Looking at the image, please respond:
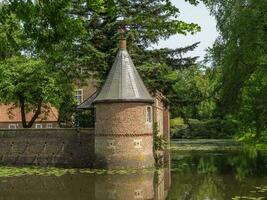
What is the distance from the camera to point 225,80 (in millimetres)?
24344

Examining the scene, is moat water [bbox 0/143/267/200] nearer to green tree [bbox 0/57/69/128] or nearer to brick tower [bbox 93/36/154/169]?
brick tower [bbox 93/36/154/169]

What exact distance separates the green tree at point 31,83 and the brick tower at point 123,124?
6223mm

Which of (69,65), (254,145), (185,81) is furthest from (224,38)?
(185,81)

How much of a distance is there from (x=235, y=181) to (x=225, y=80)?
23.6 feet

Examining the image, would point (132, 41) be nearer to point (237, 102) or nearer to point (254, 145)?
point (237, 102)

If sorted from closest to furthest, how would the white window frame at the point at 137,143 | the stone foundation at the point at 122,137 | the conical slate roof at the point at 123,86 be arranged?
1. the stone foundation at the point at 122,137
2. the conical slate roof at the point at 123,86
3. the white window frame at the point at 137,143

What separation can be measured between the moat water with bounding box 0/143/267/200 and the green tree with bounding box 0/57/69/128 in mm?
6795

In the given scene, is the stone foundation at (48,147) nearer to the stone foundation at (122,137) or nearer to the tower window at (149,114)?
the stone foundation at (122,137)

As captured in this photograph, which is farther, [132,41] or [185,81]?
[185,81]

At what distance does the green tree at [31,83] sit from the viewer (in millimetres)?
30031

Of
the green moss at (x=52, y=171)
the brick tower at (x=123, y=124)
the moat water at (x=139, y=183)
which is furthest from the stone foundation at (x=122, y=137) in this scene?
the moat water at (x=139, y=183)

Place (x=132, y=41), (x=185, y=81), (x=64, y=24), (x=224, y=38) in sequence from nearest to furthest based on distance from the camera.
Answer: (x=64, y=24)
(x=224, y=38)
(x=132, y=41)
(x=185, y=81)

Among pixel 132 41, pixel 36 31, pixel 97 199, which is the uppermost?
pixel 132 41

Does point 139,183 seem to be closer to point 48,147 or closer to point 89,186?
point 89,186
